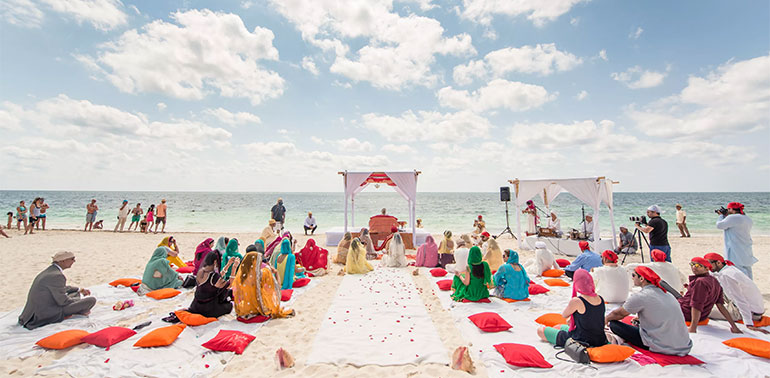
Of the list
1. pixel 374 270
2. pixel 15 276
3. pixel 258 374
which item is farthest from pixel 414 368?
pixel 15 276

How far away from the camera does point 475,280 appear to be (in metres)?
5.07

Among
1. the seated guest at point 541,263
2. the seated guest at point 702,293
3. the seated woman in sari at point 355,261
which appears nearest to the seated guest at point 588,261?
the seated guest at point 541,263

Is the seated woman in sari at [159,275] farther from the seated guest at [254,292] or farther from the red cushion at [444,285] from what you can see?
the red cushion at [444,285]

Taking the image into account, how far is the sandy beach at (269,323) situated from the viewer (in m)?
3.03

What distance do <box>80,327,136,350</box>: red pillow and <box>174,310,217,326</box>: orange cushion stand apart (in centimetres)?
55

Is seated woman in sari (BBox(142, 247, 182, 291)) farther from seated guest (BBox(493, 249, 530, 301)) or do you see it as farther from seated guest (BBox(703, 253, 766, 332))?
seated guest (BBox(703, 253, 766, 332))

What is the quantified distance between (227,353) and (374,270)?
14.5ft

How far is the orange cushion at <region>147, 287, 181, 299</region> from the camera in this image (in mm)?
5252

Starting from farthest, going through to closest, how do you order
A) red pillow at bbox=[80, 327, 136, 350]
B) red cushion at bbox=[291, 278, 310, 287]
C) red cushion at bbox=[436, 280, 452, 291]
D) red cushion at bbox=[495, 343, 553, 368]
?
red cushion at bbox=[291, 278, 310, 287] → red cushion at bbox=[436, 280, 452, 291] → red pillow at bbox=[80, 327, 136, 350] → red cushion at bbox=[495, 343, 553, 368]

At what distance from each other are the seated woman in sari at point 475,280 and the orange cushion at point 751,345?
2.73 m

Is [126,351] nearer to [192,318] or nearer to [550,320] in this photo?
Result: [192,318]

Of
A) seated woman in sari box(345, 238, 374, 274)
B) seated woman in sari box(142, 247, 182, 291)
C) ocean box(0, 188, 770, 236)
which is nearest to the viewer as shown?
seated woman in sari box(142, 247, 182, 291)

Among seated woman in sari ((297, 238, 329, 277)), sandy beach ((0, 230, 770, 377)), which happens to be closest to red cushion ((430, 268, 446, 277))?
sandy beach ((0, 230, 770, 377))

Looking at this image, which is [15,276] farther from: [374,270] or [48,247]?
[374,270]
